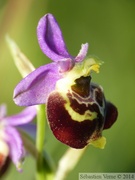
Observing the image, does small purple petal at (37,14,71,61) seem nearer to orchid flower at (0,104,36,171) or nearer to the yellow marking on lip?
the yellow marking on lip

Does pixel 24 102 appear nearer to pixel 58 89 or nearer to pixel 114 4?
pixel 58 89

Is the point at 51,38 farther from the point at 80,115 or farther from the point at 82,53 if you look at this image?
the point at 80,115

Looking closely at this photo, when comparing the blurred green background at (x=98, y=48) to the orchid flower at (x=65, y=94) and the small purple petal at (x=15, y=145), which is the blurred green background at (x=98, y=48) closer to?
the small purple petal at (x=15, y=145)

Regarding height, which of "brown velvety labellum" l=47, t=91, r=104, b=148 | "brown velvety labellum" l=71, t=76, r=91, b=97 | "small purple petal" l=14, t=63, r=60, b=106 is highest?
"small purple petal" l=14, t=63, r=60, b=106

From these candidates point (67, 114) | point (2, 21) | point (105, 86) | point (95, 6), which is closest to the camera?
point (67, 114)

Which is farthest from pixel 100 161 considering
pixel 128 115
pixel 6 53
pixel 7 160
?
pixel 6 53

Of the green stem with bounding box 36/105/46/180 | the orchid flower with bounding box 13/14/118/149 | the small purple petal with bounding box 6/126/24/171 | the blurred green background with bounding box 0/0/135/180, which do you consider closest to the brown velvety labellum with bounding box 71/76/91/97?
the orchid flower with bounding box 13/14/118/149
